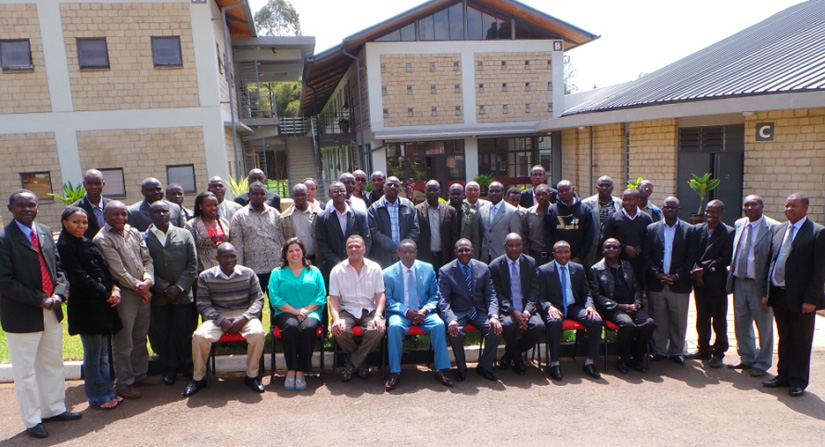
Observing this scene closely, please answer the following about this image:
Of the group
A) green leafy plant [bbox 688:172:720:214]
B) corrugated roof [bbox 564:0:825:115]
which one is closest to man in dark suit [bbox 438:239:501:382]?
corrugated roof [bbox 564:0:825:115]

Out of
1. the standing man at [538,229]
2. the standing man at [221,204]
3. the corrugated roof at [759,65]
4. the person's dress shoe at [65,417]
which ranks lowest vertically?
the person's dress shoe at [65,417]

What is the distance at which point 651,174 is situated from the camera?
45.2 feet

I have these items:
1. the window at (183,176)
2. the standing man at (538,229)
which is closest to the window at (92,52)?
the window at (183,176)

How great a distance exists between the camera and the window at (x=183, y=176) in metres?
14.9

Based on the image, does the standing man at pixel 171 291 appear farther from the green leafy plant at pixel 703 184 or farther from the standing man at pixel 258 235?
the green leafy plant at pixel 703 184

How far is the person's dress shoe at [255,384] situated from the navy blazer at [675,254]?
4.55 meters

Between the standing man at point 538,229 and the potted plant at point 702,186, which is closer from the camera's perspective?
the standing man at point 538,229

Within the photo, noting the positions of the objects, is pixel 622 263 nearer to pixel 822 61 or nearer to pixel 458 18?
pixel 822 61

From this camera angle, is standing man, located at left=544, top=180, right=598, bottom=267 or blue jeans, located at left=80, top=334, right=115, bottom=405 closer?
blue jeans, located at left=80, top=334, right=115, bottom=405

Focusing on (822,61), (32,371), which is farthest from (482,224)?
(822,61)

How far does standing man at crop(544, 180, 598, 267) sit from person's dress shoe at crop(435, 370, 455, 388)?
2373 millimetres

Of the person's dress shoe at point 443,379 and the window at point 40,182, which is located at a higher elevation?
the window at point 40,182

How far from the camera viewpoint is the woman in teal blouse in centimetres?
575

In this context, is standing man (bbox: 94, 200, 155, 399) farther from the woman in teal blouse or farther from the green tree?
the green tree
